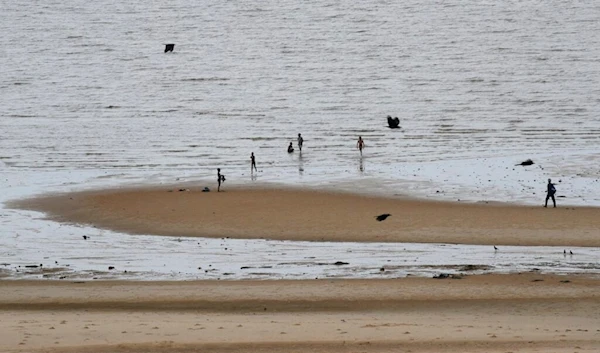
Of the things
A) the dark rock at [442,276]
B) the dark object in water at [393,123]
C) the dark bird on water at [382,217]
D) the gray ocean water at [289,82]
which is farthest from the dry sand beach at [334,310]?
the dark object in water at [393,123]

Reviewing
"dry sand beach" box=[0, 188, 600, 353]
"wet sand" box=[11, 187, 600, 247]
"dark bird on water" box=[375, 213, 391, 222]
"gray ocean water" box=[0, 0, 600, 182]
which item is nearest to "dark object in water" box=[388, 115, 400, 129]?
"gray ocean water" box=[0, 0, 600, 182]

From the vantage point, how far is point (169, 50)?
96.0 m

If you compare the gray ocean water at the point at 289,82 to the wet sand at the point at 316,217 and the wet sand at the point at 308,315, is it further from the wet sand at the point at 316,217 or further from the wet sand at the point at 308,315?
the wet sand at the point at 308,315

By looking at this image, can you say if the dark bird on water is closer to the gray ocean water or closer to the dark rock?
the dark rock

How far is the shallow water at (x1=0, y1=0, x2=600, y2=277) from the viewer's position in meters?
40.0

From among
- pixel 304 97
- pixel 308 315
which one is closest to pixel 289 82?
pixel 304 97

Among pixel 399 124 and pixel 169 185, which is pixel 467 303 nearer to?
pixel 169 185

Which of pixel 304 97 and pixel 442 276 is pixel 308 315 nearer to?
pixel 442 276

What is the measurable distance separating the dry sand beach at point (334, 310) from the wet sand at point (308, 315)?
19 millimetres

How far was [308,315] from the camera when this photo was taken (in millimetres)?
19375

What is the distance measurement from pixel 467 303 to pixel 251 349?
505cm

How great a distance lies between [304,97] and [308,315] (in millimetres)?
50910

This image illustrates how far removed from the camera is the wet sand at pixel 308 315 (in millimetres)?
16984

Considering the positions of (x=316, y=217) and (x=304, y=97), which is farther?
(x=304, y=97)
